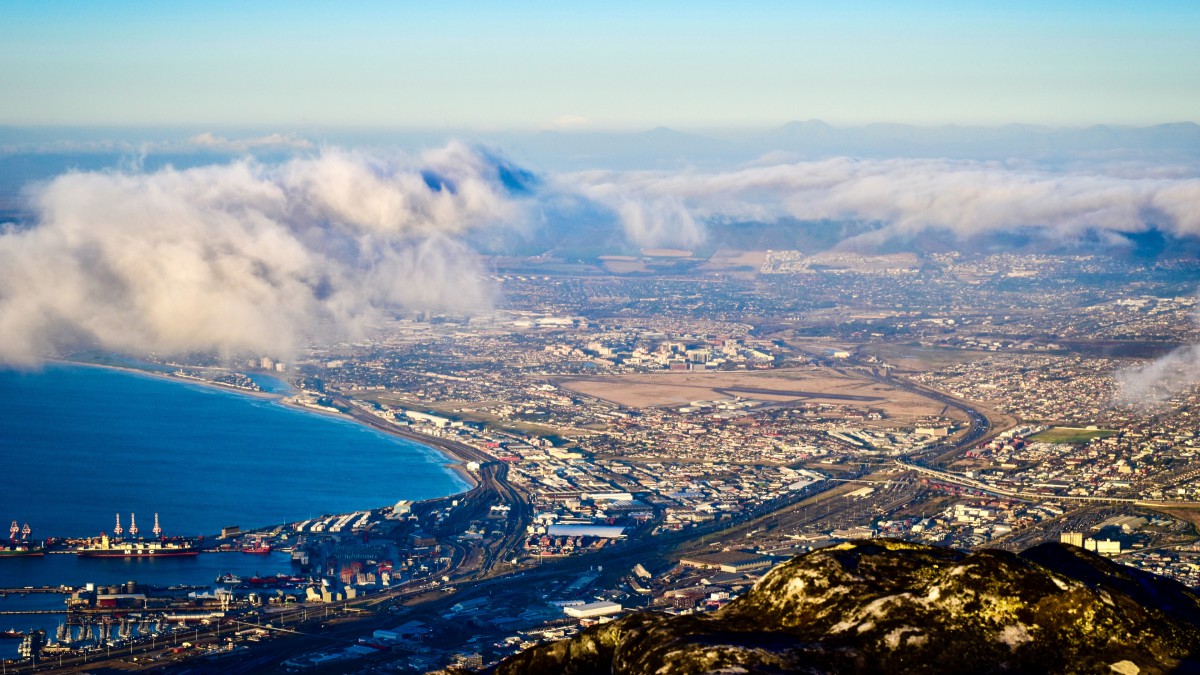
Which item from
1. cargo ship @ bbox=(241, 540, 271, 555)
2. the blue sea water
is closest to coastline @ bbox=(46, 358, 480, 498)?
the blue sea water

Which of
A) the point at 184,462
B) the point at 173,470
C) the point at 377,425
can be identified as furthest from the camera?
the point at 377,425

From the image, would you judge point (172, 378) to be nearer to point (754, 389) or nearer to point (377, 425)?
point (377, 425)

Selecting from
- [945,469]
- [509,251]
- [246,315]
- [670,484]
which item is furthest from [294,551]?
[509,251]

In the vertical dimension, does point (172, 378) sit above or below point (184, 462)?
below

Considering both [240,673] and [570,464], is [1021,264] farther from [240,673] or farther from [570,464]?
[240,673]

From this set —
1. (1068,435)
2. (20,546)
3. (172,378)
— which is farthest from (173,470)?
(1068,435)

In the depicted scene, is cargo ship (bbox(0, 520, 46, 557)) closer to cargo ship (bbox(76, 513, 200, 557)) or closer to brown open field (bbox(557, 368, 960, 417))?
cargo ship (bbox(76, 513, 200, 557))

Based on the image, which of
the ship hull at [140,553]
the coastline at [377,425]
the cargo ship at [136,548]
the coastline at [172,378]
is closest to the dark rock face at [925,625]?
the ship hull at [140,553]

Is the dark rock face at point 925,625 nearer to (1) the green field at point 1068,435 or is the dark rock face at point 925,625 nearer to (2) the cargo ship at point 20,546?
(2) the cargo ship at point 20,546
